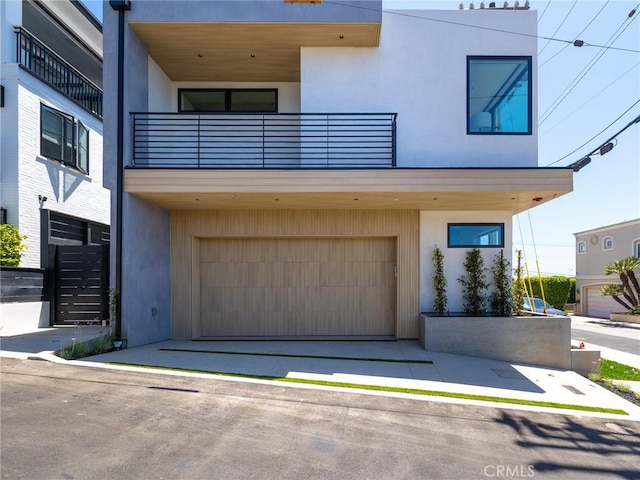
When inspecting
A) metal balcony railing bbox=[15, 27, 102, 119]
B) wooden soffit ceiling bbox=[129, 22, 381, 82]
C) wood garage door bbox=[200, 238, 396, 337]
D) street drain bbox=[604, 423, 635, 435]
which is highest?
metal balcony railing bbox=[15, 27, 102, 119]

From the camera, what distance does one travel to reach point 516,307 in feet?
30.9

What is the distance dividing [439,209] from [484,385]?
14.1ft

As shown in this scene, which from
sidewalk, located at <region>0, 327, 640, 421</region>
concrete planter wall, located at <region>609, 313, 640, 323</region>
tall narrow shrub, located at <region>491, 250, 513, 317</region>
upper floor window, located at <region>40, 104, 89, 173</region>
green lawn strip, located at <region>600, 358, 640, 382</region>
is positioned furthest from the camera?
concrete planter wall, located at <region>609, 313, 640, 323</region>

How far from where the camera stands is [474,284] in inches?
373

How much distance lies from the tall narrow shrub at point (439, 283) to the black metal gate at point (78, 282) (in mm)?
7572

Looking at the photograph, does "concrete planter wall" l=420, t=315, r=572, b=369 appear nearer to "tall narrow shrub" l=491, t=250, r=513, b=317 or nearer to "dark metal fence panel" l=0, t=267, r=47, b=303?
"tall narrow shrub" l=491, t=250, r=513, b=317

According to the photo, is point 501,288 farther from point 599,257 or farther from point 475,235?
point 599,257

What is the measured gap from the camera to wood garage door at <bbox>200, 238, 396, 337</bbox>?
10062 millimetres

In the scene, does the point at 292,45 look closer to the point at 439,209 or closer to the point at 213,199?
the point at 213,199

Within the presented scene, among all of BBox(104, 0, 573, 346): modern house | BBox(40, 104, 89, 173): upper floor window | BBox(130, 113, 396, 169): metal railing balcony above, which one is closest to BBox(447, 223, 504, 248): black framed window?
BBox(104, 0, 573, 346): modern house

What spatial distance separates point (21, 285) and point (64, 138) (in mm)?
5225

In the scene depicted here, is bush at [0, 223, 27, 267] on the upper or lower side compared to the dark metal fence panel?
upper

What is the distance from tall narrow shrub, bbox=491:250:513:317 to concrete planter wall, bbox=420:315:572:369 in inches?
24.4

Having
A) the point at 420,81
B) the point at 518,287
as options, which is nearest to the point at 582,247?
the point at 518,287
